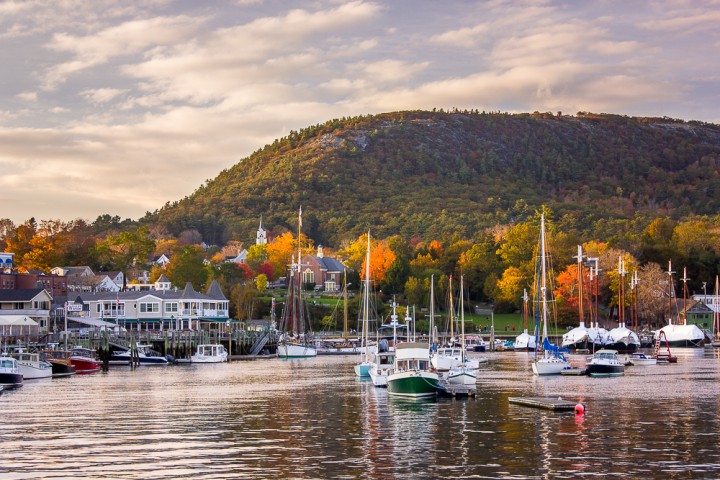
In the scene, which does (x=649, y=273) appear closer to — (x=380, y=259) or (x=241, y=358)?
(x=380, y=259)

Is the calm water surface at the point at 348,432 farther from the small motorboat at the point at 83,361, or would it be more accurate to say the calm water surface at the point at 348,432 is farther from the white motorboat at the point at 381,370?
the small motorboat at the point at 83,361

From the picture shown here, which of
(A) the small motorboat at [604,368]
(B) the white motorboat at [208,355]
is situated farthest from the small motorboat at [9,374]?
(A) the small motorboat at [604,368]

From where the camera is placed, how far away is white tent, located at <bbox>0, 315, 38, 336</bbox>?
106 m

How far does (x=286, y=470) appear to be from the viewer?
3556cm

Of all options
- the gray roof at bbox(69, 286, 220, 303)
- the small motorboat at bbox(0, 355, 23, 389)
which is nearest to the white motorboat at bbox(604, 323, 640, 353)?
the gray roof at bbox(69, 286, 220, 303)

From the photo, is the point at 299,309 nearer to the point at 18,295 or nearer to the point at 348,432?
the point at 18,295

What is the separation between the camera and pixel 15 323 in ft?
353

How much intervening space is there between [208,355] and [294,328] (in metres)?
23.8

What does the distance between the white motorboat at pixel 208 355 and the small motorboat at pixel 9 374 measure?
3682cm

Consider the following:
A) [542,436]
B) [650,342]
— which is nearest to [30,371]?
[542,436]

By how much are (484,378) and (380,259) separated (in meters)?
106

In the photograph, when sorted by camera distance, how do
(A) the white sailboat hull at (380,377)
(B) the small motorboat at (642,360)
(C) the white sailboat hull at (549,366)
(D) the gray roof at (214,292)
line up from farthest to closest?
(D) the gray roof at (214,292), (B) the small motorboat at (642,360), (C) the white sailboat hull at (549,366), (A) the white sailboat hull at (380,377)

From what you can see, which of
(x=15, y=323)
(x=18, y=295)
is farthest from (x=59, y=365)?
(x=18, y=295)

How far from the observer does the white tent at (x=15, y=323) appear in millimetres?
106500
